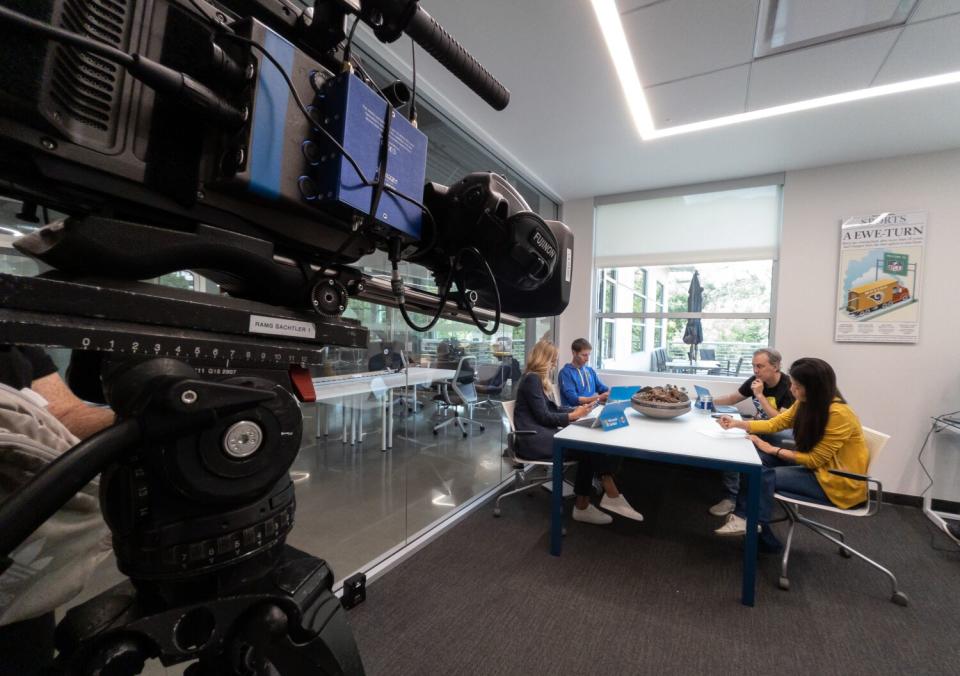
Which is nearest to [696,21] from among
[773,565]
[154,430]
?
[154,430]

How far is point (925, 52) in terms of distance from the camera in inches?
79.7

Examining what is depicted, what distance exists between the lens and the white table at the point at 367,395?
2.34 meters

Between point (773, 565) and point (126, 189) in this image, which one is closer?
point (126, 189)

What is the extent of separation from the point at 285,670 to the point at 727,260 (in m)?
4.47

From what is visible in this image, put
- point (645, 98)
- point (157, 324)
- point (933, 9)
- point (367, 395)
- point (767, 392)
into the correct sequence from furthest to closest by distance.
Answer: point (767, 392)
point (367, 395)
point (645, 98)
point (933, 9)
point (157, 324)

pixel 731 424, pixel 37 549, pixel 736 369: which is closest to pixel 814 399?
pixel 731 424

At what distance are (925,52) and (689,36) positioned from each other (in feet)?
4.20

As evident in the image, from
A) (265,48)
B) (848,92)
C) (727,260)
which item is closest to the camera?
(265,48)

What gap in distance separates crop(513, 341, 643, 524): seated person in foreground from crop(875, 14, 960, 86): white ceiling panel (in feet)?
8.62

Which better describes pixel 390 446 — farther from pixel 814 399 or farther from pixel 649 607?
pixel 814 399

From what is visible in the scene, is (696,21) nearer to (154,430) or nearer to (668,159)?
(668,159)

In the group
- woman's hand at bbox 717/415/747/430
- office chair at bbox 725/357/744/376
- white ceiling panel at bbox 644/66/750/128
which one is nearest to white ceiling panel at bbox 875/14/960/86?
white ceiling panel at bbox 644/66/750/128

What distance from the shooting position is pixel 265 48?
431 mm

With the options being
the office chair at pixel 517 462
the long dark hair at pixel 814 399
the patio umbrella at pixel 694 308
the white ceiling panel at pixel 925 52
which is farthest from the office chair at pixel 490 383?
the white ceiling panel at pixel 925 52
